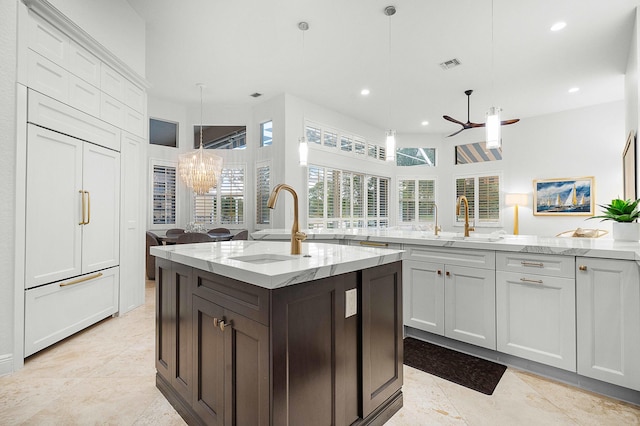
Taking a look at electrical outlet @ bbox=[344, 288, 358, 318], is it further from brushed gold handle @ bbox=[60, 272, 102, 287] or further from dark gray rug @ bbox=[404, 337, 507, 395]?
brushed gold handle @ bbox=[60, 272, 102, 287]

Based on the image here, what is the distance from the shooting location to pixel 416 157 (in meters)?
8.83

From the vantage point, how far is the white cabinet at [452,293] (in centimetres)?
245

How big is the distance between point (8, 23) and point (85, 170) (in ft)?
3.91

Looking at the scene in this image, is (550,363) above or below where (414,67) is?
below

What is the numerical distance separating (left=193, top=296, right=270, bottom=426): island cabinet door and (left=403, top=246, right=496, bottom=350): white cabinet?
1949 millimetres

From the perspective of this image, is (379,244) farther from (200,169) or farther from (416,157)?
(416,157)

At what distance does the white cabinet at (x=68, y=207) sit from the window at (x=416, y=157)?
23.3 feet

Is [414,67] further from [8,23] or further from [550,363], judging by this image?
[8,23]

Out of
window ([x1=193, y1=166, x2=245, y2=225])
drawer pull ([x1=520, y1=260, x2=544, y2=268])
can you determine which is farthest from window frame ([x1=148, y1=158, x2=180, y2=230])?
drawer pull ([x1=520, y1=260, x2=544, y2=268])

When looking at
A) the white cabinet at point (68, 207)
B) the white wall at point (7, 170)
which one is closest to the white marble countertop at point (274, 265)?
the white wall at point (7, 170)

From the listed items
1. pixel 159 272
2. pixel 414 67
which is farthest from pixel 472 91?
pixel 159 272

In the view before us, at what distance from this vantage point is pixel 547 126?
274 inches

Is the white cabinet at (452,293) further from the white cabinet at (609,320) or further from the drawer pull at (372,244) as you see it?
the white cabinet at (609,320)

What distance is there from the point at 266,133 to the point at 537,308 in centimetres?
537
